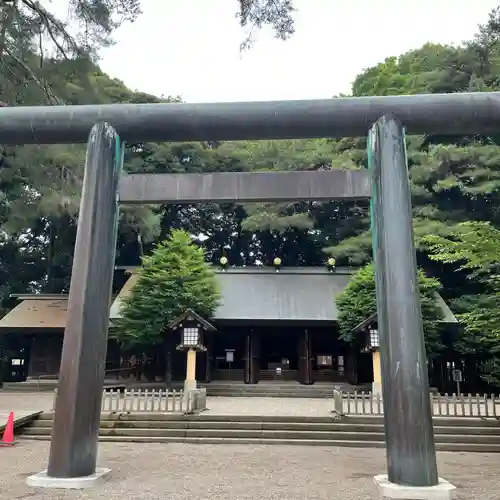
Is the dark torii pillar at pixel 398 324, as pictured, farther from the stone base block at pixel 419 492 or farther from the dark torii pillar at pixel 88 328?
the dark torii pillar at pixel 88 328

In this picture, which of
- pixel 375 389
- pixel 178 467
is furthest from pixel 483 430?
pixel 178 467

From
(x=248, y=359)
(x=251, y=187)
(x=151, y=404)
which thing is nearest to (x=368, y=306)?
(x=248, y=359)

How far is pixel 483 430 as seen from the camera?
454 inches

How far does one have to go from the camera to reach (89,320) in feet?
20.1

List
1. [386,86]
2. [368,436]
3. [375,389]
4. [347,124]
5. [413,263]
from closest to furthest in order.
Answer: [413,263], [347,124], [368,436], [375,389], [386,86]

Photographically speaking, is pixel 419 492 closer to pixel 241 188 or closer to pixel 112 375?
pixel 241 188

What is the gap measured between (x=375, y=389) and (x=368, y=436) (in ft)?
21.0

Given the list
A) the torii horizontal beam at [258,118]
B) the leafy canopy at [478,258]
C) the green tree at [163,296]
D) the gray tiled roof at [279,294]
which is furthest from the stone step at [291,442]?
the gray tiled roof at [279,294]

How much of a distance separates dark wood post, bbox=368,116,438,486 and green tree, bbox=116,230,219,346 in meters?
14.7

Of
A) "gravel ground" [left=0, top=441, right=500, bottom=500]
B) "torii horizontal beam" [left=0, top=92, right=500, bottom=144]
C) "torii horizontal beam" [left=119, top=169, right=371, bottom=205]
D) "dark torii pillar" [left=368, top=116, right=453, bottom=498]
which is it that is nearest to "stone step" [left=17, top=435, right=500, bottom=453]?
"gravel ground" [left=0, top=441, right=500, bottom=500]

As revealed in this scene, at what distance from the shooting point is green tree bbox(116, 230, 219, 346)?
20141 millimetres

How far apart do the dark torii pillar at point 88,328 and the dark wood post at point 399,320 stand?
3.52m

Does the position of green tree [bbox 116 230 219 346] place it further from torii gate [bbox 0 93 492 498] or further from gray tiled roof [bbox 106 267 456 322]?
torii gate [bbox 0 93 492 498]

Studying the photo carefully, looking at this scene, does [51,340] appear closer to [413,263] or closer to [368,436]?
[368,436]
